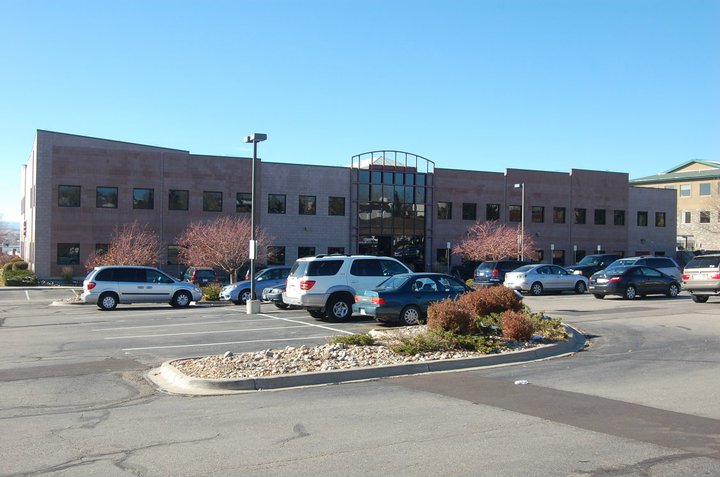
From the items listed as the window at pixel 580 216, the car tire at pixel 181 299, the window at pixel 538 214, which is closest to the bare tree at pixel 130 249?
the car tire at pixel 181 299

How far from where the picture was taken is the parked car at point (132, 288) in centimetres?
2583

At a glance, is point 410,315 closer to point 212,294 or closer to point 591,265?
point 212,294

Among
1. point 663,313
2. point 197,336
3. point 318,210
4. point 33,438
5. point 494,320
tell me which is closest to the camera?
point 33,438

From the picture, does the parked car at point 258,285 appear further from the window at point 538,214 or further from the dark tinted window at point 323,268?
the window at point 538,214

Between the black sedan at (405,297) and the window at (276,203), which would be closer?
the black sedan at (405,297)

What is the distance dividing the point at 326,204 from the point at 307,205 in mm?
1488

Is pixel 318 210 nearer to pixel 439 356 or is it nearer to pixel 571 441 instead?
pixel 439 356

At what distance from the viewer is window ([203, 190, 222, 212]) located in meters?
48.7

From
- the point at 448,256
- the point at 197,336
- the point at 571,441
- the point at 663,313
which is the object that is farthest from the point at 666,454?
the point at 448,256

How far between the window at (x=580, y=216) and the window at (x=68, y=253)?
4075cm

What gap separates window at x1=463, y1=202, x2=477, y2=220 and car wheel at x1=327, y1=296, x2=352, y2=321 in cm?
3760

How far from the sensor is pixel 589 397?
30.2 ft

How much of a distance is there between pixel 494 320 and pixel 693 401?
21.5 feet

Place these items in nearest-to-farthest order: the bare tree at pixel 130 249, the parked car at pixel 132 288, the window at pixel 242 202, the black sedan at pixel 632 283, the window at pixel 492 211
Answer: the parked car at pixel 132 288, the black sedan at pixel 632 283, the bare tree at pixel 130 249, the window at pixel 242 202, the window at pixel 492 211
